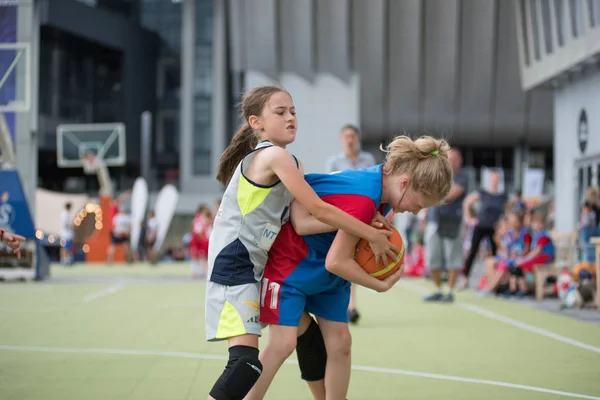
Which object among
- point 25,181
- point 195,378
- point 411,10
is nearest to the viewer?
point 195,378

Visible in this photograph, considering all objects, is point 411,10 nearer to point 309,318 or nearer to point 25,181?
point 25,181

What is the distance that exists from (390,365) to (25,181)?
39.7ft

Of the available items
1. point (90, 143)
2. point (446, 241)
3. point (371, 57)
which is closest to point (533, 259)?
point (446, 241)

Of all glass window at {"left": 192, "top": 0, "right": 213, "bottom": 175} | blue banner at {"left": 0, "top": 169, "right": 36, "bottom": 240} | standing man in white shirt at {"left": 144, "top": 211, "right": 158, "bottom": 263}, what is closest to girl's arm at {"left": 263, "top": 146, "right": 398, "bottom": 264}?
blue banner at {"left": 0, "top": 169, "right": 36, "bottom": 240}

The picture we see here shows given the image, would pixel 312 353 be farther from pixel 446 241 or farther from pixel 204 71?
pixel 204 71

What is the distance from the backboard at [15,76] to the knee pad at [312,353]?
27.7ft

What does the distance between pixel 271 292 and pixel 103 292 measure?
11295mm

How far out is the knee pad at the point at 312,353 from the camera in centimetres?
412

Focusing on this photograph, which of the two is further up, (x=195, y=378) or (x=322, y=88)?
(x=322, y=88)

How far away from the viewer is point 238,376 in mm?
3525

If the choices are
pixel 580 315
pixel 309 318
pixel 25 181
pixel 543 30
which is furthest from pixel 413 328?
pixel 543 30

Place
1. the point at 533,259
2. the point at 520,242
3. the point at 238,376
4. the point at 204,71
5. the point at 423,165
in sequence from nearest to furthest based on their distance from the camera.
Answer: the point at 238,376 < the point at 423,165 < the point at 533,259 < the point at 520,242 < the point at 204,71

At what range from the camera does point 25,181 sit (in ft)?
55.3

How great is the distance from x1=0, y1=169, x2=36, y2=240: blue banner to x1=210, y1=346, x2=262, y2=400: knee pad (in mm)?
12859
